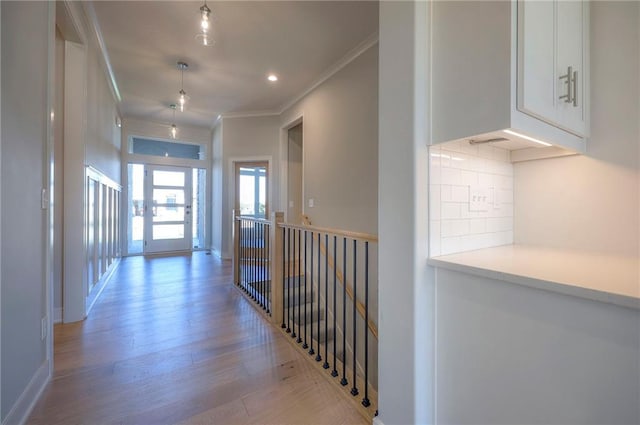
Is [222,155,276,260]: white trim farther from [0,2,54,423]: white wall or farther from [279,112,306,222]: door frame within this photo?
[0,2,54,423]: white wall

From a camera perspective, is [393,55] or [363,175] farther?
[363,175]

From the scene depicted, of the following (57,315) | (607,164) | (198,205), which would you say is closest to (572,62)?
(607,164)

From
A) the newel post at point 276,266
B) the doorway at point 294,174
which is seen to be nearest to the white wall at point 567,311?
the newel post at point 276,266

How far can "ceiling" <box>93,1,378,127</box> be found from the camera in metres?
2.63

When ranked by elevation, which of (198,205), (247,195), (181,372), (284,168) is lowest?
(181,372)

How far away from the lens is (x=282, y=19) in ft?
9.07

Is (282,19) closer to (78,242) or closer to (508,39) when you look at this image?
(508,39)

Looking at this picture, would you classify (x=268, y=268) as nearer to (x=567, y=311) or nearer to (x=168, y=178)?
(x=567, y=311)

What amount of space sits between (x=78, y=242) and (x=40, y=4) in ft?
6.41

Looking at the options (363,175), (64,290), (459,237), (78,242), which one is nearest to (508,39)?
(459,237)

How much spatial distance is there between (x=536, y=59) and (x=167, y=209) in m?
6.78

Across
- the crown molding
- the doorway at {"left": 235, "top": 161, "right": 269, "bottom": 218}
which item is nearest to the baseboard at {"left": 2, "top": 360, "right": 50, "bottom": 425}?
the doorway at {"left": 235, "top": 161, "right": 269, "bottom": 218}

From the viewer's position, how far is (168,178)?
20.6ft

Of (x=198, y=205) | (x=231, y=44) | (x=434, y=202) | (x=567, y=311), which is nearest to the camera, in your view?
(x=567, y=311)
